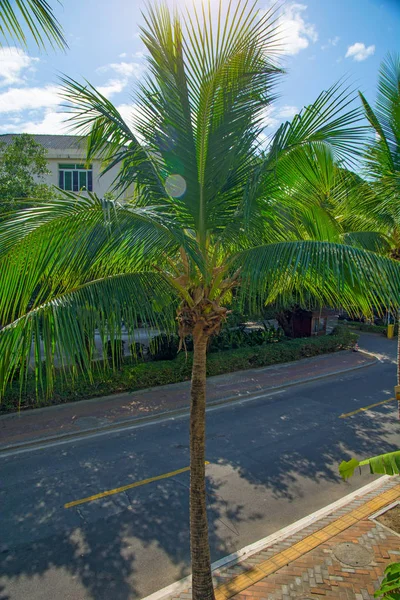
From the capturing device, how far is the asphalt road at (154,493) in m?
5.97

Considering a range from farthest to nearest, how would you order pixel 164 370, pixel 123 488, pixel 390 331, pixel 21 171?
pixel 390 331 < pixel 21 171 < pixel 164 370 < pixel 123 488

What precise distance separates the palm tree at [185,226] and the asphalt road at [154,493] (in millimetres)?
1853

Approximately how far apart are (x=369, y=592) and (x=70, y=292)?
496 cm

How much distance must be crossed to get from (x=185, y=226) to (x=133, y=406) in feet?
31.4

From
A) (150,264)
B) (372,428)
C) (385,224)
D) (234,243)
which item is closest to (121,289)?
(150,264)

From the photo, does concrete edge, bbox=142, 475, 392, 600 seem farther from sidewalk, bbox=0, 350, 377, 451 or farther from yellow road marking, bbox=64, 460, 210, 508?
sidewalk, bbox=0, 350, 377, 451

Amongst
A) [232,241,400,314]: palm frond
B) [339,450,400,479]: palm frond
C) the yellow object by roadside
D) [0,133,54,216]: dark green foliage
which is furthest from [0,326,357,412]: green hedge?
the yellow object by roadside

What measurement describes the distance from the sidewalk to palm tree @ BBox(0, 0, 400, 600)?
7401mm

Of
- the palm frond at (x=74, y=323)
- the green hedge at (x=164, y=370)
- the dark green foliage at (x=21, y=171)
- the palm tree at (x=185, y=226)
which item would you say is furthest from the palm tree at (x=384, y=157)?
the dark green foliage at (x=21, y=171)

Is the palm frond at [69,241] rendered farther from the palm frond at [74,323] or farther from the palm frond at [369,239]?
the palm frond at [369,239]

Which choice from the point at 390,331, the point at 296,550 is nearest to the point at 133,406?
the point at 296,550

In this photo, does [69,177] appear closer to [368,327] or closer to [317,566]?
[368,327]

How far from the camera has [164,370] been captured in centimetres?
1534

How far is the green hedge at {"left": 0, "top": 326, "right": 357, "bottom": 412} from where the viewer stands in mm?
12750
